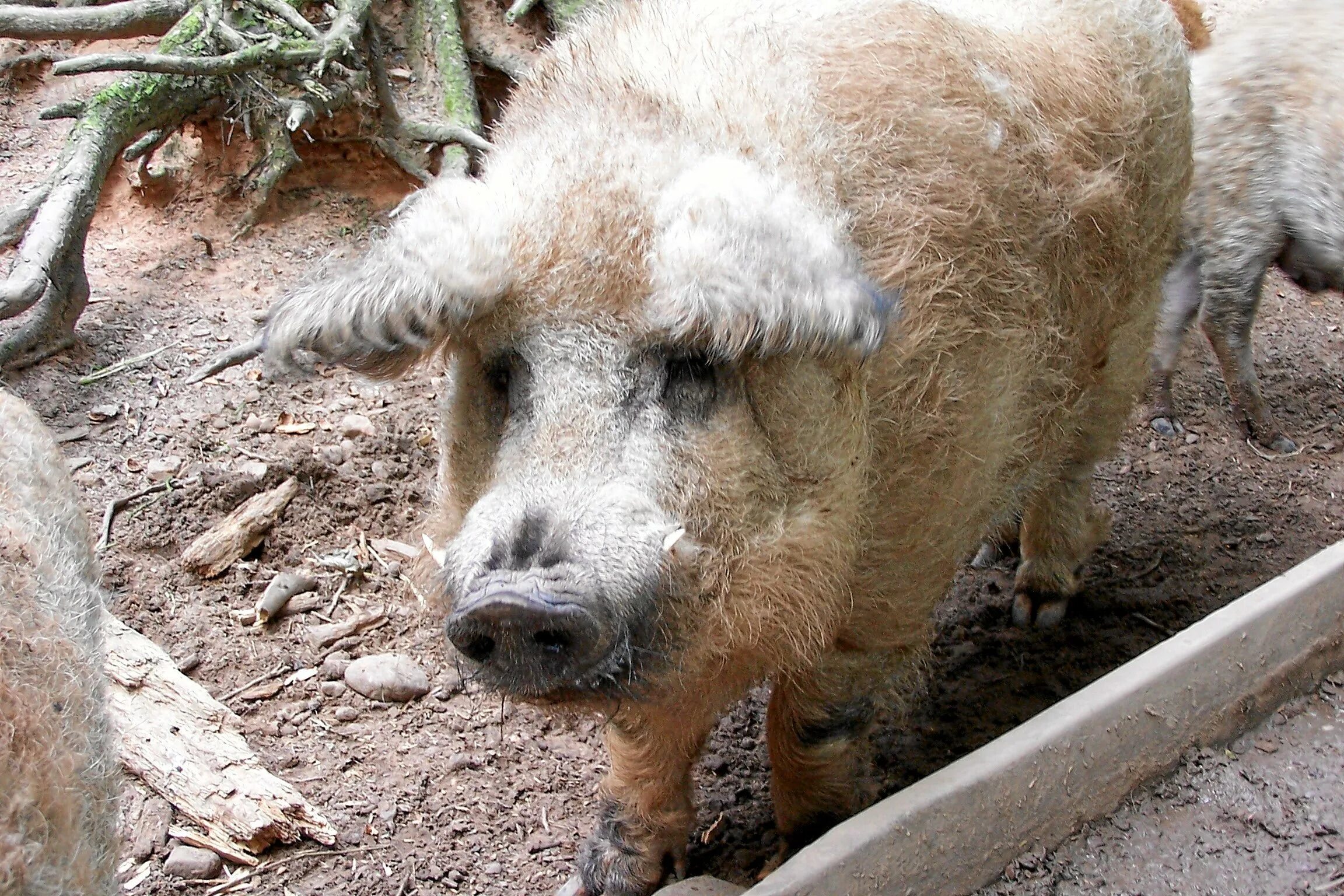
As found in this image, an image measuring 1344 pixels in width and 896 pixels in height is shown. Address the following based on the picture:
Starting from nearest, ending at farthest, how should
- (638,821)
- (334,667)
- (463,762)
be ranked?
(638,821) < (463,762) < (334,667)

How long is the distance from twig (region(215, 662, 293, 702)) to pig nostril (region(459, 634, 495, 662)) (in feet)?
6.20

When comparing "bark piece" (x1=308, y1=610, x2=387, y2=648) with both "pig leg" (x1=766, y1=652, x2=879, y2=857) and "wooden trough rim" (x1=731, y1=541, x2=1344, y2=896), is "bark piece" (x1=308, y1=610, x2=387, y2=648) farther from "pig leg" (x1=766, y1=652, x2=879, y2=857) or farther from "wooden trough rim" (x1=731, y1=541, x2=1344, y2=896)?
"wooden trough rim" (x1=731, y1=541, x2=1344, y2=896)

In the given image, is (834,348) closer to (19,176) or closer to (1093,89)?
(1093,89)

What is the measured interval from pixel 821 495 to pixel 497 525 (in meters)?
0.73

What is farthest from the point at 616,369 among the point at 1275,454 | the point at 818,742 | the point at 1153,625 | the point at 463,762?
the point at 1275,454

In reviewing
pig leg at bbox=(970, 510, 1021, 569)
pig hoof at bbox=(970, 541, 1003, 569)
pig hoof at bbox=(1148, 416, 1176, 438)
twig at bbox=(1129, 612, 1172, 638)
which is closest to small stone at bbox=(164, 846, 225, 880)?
pig leg at bbox=(970, 510, 1021, 569)

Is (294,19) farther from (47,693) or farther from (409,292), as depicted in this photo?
(47,693)

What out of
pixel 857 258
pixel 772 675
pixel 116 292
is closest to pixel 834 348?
pixel 857 258

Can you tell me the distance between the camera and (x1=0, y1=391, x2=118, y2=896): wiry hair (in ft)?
6.09

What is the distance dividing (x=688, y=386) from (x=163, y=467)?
9.30 ft

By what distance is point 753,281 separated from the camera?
2.22 meters

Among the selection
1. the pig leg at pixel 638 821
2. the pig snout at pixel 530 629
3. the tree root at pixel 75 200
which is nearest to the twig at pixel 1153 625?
the pig leg at pixel 638 821

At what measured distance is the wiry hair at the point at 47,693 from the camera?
73.1 inches

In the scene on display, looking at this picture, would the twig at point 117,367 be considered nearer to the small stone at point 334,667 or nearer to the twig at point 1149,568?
the small stone at point 334,667
